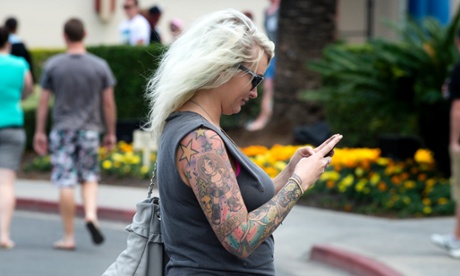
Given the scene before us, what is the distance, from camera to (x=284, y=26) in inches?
587

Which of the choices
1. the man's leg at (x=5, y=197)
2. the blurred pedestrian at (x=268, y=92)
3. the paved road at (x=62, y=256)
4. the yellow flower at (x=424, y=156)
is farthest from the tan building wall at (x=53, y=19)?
the man's leg at (x=5, y=197)

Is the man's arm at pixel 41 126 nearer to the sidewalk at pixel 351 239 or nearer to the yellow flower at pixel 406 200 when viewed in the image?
the sidewalk at pixel 351 239

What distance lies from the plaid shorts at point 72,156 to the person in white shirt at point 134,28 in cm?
818

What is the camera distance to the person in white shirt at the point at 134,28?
17.2m

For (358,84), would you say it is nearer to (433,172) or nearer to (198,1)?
(433,172)

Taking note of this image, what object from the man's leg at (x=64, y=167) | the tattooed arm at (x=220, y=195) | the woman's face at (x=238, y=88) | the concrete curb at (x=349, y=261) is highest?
the woman's face at (x=238, y=88)

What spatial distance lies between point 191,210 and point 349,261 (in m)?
5.25

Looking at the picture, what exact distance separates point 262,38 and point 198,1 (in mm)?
20222

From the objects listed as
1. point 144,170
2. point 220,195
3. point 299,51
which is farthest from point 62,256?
point 299,51

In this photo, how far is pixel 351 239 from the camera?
29.9 feet

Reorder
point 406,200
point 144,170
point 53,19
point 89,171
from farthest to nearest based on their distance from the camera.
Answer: point 53,19 < point 144,170 < point 406,200 < point 89,171

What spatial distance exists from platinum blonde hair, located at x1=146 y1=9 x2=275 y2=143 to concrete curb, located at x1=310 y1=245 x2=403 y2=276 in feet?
15.0

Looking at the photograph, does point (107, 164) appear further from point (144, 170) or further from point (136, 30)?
point (136, 30)

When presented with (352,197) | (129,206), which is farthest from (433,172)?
(129,206)
